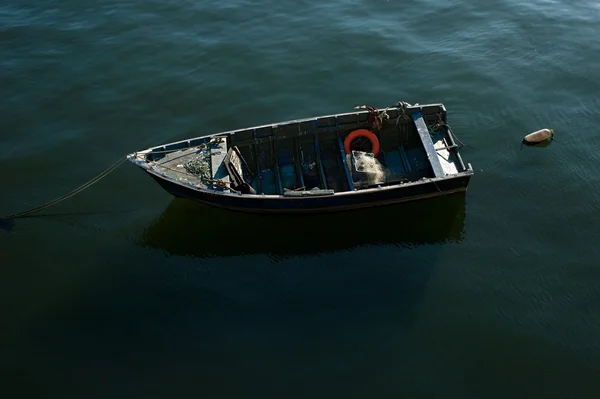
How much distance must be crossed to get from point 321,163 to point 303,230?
11.1 ft

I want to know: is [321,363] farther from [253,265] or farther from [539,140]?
[539,140]

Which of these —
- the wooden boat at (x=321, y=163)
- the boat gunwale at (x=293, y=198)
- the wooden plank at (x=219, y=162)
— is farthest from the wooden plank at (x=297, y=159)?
the wooden plank at (x=219, y=162)

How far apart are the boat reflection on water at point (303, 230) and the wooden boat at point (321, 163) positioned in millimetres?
990

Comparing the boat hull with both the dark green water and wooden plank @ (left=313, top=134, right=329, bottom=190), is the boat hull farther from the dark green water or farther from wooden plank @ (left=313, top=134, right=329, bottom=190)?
wooden plank @ (left=313, top=134, right=329, bottom=190)

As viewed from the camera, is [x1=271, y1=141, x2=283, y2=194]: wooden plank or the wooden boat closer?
the wooden boat

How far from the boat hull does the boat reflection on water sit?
0.92m

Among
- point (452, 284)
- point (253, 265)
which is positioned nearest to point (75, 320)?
point (253, 265)

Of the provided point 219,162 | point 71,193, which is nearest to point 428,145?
point 219,162

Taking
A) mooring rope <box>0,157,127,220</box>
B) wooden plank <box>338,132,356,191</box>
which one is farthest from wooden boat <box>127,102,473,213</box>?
mooring rope <box>0,157,127,220</box>

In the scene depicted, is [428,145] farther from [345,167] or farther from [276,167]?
[276,167]

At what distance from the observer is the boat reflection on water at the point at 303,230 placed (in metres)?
20.4

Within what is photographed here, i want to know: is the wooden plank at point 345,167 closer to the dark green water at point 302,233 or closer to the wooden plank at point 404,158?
the dark green water at point 302,233

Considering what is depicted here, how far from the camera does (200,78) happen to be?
28.8m

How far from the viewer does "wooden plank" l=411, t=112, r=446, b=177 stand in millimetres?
20109
